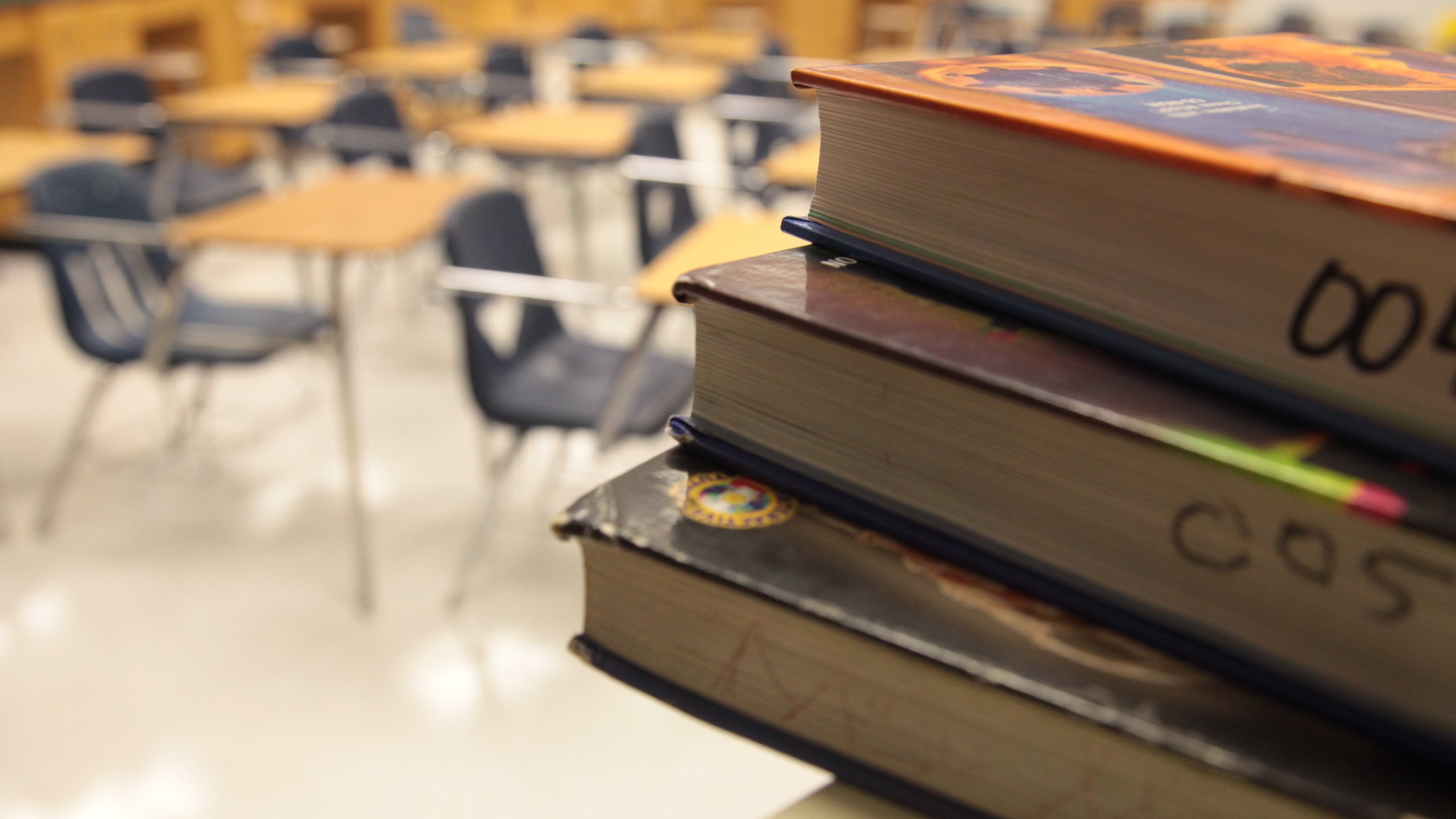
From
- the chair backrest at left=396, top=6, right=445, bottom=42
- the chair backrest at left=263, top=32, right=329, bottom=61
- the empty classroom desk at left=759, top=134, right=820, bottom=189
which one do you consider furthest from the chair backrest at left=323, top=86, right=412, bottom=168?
the chair backrest at left=396, top=6, right=445, bottom=42

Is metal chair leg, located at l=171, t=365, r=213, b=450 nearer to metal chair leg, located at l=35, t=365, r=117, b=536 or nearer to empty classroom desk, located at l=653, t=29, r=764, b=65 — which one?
metal chair leg, located at l=35, t=365, r=117, b=536

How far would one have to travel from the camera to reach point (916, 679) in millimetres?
482

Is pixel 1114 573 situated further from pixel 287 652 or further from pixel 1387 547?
pixel 287 652

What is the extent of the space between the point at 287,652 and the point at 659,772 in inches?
35.3

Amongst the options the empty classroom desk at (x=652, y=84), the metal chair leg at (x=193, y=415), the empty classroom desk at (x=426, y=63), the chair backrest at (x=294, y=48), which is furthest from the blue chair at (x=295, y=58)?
the metal chair leg at (x=193, y=415)

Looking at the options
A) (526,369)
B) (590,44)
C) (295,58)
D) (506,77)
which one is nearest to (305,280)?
(526,369)

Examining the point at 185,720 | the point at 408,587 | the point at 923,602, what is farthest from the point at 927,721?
the point at 408,587

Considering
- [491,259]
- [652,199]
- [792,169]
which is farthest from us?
[652,199]

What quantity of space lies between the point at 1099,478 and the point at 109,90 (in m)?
5.02

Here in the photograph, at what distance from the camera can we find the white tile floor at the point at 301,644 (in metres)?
1.99

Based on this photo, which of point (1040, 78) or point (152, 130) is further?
point (152, 130)

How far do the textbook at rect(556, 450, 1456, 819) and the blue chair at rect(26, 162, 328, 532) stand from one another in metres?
2.37

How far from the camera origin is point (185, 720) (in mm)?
2141

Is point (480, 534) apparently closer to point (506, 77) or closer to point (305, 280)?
point (305, 280)
